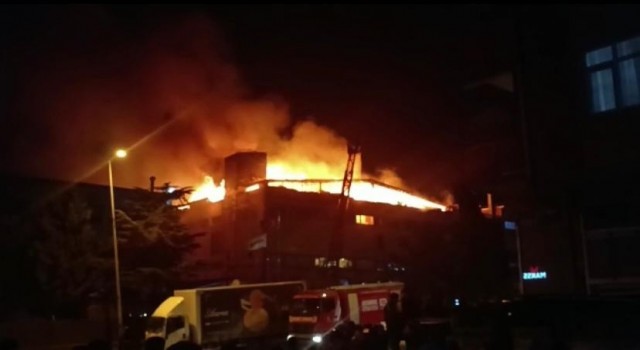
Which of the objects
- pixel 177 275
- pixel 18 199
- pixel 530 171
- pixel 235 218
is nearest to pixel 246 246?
pixel 235 218

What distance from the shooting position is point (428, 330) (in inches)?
310

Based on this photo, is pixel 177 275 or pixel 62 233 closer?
pixel 62 233

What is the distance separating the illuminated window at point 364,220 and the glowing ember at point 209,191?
32.6 ft

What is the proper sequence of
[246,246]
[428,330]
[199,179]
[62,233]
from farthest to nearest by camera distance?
[199,179] → [246,246] → [62,233] → [428,330]

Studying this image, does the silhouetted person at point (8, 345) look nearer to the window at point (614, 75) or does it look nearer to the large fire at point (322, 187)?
the window at point (614, 75)

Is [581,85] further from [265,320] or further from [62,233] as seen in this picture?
[62,233]

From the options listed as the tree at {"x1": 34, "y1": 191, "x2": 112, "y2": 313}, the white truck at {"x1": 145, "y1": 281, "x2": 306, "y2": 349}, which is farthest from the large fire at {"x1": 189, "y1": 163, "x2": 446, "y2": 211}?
the white truck at {"x1": 145, "y1": 281, "x2": 306, "y2": 349}

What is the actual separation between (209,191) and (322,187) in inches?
344

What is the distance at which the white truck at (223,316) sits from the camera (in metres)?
25.0

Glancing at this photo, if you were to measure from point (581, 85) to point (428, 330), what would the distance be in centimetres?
1015

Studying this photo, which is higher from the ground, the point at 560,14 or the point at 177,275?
the point at 560,14

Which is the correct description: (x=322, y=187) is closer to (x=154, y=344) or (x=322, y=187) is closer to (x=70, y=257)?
(x=70, y=257)

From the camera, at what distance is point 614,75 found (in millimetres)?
15391

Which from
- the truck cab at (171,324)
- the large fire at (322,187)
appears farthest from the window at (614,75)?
the large fire at (322,187)
